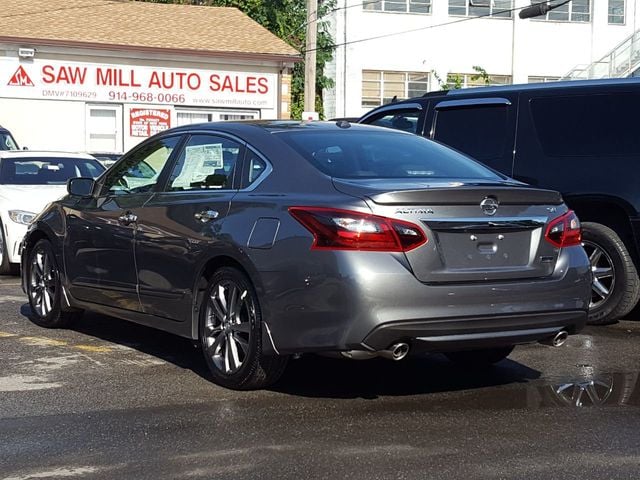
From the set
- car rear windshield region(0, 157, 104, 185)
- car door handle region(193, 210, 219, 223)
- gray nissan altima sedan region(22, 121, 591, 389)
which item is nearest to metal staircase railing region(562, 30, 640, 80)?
car rear windshield region(0, 157, 104, 185)

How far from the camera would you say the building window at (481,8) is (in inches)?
1480

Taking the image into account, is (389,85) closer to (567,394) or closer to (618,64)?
(618,64)

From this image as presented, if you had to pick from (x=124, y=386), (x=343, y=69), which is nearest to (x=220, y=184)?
(x=124, y=386)

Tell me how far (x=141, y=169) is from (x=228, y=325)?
177 cm

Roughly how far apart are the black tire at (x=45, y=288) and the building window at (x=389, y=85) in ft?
95.7

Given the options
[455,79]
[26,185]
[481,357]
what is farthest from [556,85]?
[455,79]

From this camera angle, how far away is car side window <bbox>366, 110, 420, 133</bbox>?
961cm

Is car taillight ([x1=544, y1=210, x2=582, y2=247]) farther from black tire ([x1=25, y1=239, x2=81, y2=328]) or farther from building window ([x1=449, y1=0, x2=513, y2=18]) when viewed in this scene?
building window ([x1=449, y1=0, x2=513, y2=18])

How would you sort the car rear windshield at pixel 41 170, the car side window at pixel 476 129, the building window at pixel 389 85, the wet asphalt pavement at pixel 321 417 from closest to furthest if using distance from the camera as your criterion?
the wet asphalt pavement at pixel 321 417
the car side window at pixel 476 129
the car rear windshield at pixel 41 170
the building window at pixel 389 85

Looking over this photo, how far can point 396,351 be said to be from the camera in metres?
5.50

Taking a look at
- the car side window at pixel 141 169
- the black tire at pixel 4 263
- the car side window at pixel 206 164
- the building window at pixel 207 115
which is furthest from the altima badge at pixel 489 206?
the building window at pixel 207 115

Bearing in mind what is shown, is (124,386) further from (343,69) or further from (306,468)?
(343,69)

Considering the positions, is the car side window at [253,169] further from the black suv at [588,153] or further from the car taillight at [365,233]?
the black suv at [588,153]

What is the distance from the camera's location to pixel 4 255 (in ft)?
39.3
